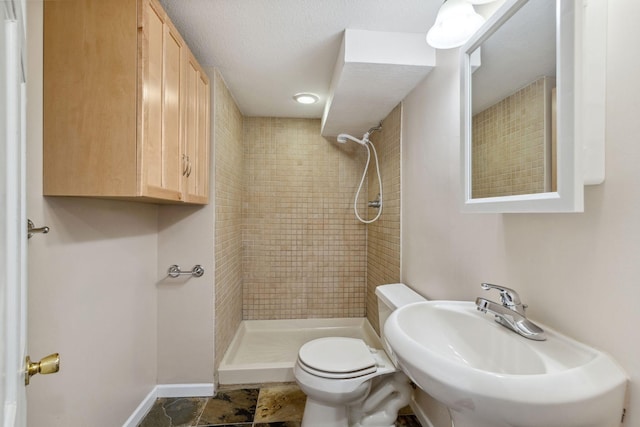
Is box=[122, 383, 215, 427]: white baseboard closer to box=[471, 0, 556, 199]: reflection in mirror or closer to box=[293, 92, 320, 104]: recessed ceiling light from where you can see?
box=[471, 0, 556, 199]: reflection in mirror

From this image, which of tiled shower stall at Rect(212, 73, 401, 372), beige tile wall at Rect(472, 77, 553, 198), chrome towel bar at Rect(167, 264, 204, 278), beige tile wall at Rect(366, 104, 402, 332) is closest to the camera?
beige tile wall at Rect(472, 77, 553, 198)

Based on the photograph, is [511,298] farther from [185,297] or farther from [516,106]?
[185,297]

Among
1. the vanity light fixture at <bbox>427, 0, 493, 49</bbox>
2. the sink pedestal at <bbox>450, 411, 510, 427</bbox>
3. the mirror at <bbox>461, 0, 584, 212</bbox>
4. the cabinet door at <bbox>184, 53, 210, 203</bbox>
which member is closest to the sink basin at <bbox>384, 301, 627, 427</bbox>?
the sink pedestal at <bbox>450, 411, 510, 427</bbox>

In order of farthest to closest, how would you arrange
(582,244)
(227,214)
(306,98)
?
(306,98)
(227,214)
(582,244)

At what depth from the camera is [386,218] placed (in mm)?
2371

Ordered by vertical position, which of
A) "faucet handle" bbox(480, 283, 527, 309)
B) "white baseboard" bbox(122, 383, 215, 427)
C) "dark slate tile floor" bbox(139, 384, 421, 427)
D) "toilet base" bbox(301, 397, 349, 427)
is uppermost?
"faucet handle" bbox(480, 283, 527, 309)

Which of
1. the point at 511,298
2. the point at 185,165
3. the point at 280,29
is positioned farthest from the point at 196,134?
the point at 511,298

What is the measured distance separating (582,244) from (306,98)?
2127 mm

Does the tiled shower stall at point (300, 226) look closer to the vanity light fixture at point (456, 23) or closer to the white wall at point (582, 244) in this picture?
the white wall at point (582, 244)

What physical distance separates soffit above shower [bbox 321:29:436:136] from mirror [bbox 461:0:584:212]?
1.65 ft

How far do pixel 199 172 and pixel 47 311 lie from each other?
95 centimetres

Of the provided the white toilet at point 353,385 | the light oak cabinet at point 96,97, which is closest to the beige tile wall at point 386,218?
the white toilet at point 353,385

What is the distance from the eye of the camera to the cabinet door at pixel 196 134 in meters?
1.56

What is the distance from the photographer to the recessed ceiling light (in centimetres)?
238
